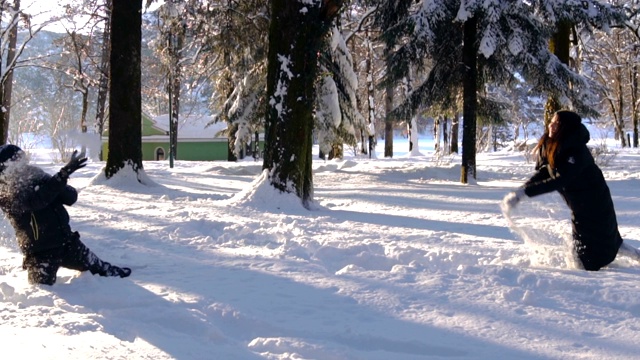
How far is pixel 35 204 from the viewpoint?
441cm

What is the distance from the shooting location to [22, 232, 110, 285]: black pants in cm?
455

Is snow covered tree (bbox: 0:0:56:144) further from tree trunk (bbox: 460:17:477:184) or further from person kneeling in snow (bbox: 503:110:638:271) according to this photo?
person kneeling in snow (bbox: 503:110:638:271)

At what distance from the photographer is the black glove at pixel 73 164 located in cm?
446

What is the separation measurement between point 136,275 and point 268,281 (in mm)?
1212

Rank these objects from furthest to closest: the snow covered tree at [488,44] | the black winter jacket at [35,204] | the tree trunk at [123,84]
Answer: the snow covered tree at [488,44], the tree trunk at [123,84], the black winter jacket at [35,204]

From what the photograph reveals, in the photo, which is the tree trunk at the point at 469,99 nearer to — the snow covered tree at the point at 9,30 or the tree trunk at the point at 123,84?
the tree trunk at the point at 123,84

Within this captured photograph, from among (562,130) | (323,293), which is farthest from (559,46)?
(323,293)

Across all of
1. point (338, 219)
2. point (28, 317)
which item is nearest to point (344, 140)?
point (338, 219)

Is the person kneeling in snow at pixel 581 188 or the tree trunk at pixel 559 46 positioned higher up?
the tree trunk at pixel 559 46

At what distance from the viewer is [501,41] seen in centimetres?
1380

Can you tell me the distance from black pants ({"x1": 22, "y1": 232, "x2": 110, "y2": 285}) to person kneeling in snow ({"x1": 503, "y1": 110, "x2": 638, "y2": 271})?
3937 mm

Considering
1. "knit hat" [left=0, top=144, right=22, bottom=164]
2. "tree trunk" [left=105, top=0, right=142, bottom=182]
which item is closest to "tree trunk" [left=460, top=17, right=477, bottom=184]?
"tree trunk" [left=105, top=0, right=142, bottom=182]

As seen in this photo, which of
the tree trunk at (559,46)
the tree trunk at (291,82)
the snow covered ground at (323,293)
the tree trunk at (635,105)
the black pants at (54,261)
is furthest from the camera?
the tree trunk at (635,105)

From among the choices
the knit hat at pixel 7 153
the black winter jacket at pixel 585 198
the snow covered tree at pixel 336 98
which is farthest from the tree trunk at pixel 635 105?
the knit hat at pixel 7 153
